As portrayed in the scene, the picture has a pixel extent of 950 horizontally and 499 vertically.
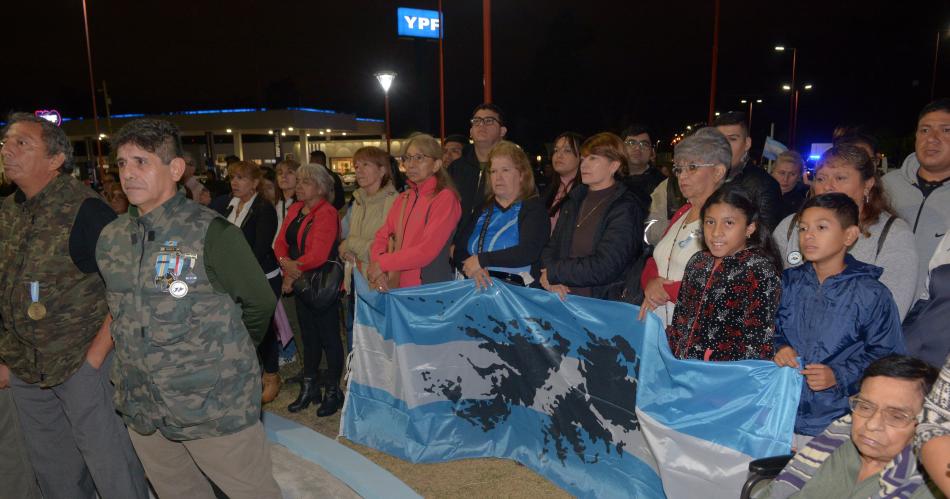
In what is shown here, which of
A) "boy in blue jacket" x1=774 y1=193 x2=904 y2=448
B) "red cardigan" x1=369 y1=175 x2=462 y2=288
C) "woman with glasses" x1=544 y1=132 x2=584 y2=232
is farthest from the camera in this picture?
"woman with glasses" x1=544 y1=132 x2=584 y2=232

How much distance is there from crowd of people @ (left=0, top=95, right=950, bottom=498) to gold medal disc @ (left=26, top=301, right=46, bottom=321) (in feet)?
0.05

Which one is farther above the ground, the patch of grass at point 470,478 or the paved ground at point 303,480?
the paved ground at point 303,480

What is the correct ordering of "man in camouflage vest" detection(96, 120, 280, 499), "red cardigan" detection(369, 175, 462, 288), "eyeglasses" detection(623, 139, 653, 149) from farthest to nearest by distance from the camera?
1. "eyeglasses" detection(623, 139, 653, 149)
2. "red cardigan" detection(369, 175, 462, 288)
3. "man in camouflage vest" detection(96, 120, 280, 499)

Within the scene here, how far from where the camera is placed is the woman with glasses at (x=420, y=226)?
467cm

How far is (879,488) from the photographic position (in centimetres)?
211

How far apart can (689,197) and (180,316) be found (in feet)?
9.18

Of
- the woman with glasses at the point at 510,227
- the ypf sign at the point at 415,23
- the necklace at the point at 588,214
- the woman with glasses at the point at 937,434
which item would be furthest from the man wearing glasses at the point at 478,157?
the ypf sign at the point at 415,23

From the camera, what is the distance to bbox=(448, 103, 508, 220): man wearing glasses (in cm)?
555

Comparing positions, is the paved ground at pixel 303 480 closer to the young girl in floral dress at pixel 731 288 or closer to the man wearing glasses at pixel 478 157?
the young girl in floral dress at pixel 731 288

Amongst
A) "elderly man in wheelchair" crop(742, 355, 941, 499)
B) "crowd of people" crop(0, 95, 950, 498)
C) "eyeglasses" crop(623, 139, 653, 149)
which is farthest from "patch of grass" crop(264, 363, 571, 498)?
"eyeglasses" crop(623, 139, 653, 149)

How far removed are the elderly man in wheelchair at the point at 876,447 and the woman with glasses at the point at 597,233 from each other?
1.65 m

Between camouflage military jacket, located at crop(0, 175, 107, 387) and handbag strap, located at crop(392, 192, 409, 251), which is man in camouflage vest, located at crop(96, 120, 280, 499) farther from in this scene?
handbag strap, located at crop(392, 192, 409, 251)

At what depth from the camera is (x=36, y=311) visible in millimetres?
3164

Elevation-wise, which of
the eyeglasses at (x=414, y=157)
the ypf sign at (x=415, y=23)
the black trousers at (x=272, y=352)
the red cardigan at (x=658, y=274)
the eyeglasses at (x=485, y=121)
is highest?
the ypf sign at (x=415, y=23)
